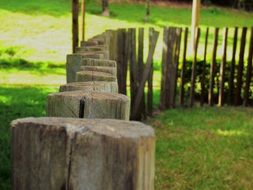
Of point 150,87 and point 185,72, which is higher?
point 185,72

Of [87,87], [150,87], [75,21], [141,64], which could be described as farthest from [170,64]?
[87,87]

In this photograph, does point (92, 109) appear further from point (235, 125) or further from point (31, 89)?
point (31, 89)

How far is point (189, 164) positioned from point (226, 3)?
33.7 meters

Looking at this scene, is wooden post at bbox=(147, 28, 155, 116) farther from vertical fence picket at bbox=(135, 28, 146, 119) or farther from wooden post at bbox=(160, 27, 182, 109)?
wooden post at bbox=(160, 27, 182, 109)

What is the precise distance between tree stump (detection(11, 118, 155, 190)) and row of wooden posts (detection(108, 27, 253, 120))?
606 cm

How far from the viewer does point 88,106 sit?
56.9 inches

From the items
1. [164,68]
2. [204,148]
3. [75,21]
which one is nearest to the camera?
[204,148]

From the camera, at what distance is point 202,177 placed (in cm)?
542

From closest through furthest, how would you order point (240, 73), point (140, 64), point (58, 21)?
point (140, 64), point (240, 73), point (58, 21)

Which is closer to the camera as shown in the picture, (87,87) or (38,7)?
(87,87)

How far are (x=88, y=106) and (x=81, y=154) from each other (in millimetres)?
377

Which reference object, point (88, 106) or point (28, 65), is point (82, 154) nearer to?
point (88, 106)

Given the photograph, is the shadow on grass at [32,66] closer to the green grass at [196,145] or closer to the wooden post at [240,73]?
the green grass at [196,145]

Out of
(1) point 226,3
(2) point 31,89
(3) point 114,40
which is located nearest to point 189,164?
(3) point 114,40
